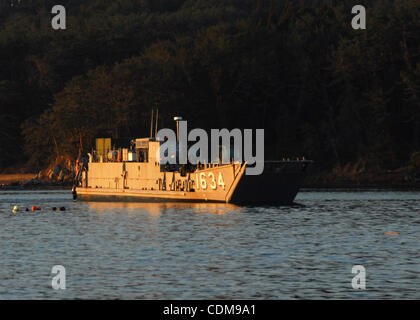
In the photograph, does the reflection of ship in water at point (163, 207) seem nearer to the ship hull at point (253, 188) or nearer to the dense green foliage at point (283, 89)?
the ship hull at point (253, 188)

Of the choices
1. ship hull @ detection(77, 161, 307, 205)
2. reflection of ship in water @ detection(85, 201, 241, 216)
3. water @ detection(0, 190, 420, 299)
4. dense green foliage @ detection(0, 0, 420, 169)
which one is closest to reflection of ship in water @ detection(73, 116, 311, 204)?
ship hull @ detection(77, 161, 307, 205)

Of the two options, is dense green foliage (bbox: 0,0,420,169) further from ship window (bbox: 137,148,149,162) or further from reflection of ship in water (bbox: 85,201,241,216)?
reflection of ship in water (bbox: 85,201,241,216)

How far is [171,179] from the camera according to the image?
95.7 metres

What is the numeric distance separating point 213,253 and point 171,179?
148 feet

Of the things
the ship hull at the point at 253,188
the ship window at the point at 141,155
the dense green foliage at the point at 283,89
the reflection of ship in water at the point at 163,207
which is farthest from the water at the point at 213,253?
the dense green foliage at the point at 283,89

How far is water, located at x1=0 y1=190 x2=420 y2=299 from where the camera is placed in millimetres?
38250

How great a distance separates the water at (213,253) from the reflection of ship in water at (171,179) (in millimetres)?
2680

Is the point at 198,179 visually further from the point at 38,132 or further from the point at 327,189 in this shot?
the point at 38,132

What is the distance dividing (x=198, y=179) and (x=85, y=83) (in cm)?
10006

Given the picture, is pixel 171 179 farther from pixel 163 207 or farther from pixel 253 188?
pixel 253 188

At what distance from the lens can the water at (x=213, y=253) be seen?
3825cm

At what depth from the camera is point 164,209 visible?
3590 inches

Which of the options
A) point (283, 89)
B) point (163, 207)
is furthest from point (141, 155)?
point (283, 89)

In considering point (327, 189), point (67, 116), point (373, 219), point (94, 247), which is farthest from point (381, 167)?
point (94, 247)
